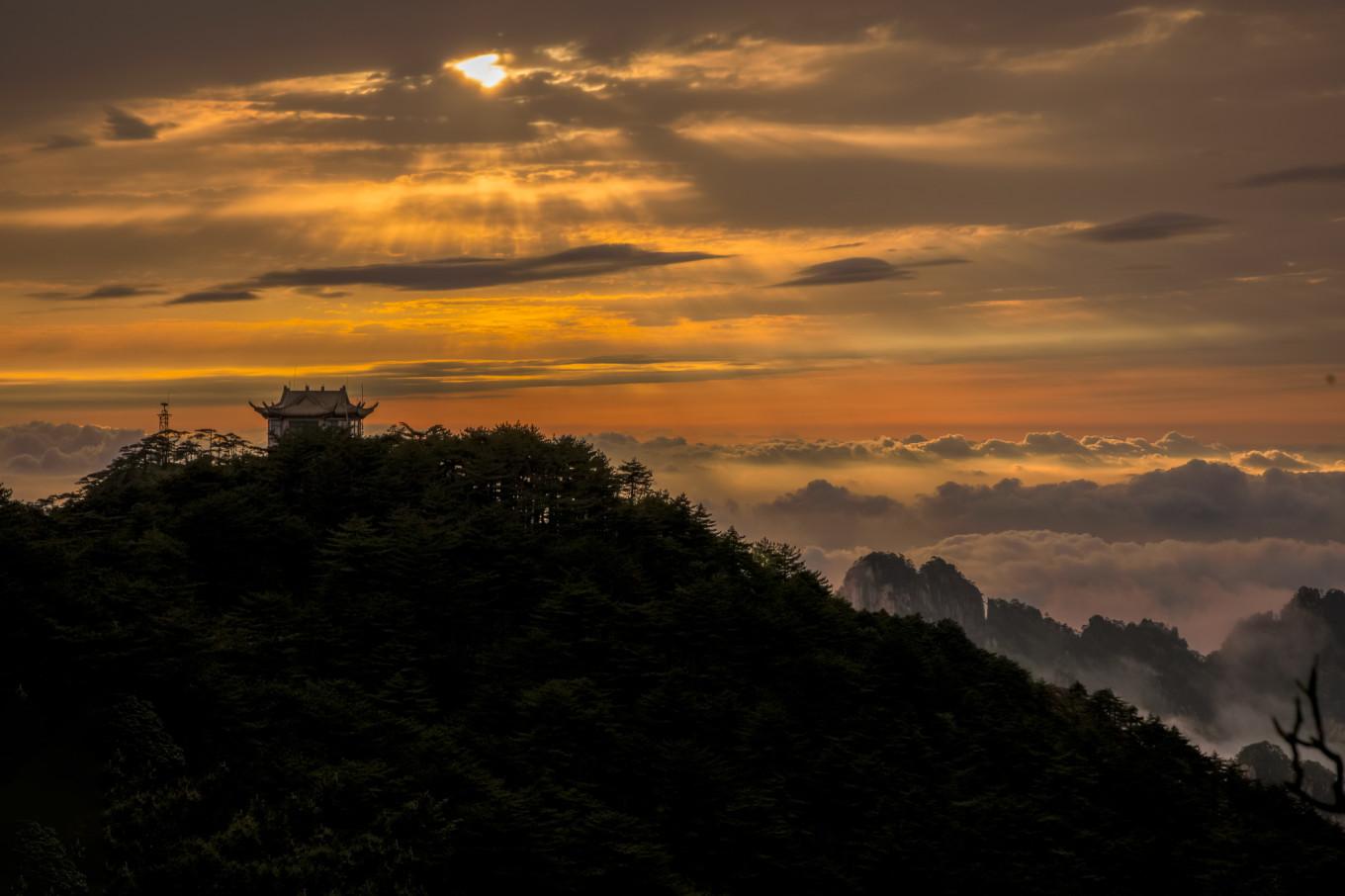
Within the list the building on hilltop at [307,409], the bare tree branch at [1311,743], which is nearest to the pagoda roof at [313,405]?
the building on hilltop at [307,409]

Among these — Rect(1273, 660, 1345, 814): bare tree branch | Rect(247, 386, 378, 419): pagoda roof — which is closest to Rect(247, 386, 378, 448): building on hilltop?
Rect(247, 386, 378, 419): pagoda roof

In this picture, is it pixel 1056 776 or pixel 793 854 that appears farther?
pixel 1056 776

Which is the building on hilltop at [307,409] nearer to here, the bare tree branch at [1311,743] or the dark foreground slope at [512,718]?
the dark foreground slope at [512,718]

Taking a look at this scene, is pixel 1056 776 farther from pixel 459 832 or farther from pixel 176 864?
pixel 176 864

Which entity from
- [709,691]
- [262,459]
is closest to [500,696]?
[709,691]

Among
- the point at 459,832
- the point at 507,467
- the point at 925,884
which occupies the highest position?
the point at 507,467

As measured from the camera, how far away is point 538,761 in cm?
5141

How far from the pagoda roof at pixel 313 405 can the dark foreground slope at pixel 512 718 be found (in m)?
25.3

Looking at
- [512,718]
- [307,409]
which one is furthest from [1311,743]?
[307,409]

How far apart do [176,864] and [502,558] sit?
3426 centimetres

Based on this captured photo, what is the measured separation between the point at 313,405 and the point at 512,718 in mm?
70569

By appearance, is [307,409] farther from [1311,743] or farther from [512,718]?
[1311,743]

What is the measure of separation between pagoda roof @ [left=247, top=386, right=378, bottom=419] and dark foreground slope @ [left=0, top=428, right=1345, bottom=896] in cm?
2530

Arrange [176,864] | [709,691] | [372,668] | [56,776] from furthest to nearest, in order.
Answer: [709,691] < [372,668] < [56,776] < [176,864]
